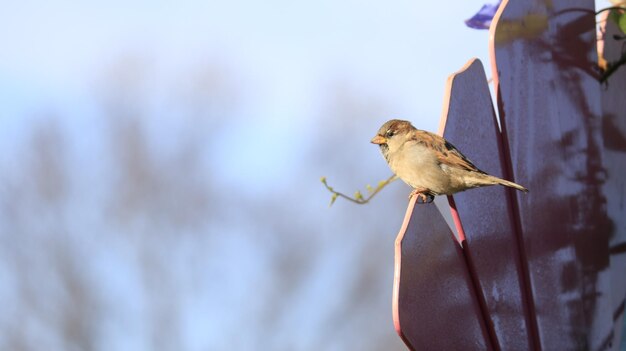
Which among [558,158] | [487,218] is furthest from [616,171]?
[487,218]

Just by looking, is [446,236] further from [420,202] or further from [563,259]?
[563,259]

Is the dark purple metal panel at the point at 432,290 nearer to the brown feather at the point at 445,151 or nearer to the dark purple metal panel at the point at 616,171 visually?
the brown feather at the point at 445,151

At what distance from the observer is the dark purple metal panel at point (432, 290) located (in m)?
0.52

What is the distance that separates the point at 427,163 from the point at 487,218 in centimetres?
7

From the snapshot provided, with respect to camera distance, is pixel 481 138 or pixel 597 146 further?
pixel 597 146

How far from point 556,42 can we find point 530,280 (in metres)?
0.18

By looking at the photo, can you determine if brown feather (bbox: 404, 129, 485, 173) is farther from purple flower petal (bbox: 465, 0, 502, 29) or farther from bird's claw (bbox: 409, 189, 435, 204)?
purple flower petal (bbox: 465, 0, 502, 29)

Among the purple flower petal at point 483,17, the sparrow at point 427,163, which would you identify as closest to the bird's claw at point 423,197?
the sparrow at point 427,163

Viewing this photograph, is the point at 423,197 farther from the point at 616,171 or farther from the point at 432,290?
the point at 616,171

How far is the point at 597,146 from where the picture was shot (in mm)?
761

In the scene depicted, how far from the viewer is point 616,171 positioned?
0.79m

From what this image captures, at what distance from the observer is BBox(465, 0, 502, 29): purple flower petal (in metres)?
0.72

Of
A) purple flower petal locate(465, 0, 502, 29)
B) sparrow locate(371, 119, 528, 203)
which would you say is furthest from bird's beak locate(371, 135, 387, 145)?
purple flower petal locate(465, 0, 502, 29)

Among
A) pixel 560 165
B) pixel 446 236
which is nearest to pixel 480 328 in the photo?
pixel 446 236
